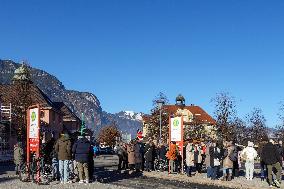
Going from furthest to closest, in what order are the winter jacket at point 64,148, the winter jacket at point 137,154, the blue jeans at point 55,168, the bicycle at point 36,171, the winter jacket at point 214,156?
1. the winter jacket at point 137,154
2. the winter jacket at point 214,156
3. the blue jeans at point 55,168
4. the bicycle at point 36,171
5. the winter jacket at point 64,148

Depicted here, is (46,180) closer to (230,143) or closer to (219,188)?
(219,188)

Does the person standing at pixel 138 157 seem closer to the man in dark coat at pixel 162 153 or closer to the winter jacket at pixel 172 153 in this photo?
the man in dark coat at pixel 162 153

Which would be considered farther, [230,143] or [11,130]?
[11,130]

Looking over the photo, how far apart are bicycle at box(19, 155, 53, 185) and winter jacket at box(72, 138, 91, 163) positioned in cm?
145

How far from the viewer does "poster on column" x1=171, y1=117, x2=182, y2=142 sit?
26.3m

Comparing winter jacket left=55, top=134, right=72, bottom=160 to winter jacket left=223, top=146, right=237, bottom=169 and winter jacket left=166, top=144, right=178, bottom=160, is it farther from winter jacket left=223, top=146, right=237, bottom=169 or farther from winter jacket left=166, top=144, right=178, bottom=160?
winter jacket left=166, top=144, right=178, bottom=160

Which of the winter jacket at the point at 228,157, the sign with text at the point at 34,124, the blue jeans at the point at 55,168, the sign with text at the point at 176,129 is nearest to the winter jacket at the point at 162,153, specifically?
the sign with text at the point at 176,129

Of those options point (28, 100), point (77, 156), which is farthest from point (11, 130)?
point (77, 156)

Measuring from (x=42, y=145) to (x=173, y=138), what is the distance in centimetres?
654

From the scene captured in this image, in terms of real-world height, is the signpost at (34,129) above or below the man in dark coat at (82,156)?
above

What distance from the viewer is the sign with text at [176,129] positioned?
2627 cm

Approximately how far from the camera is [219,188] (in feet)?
65.9

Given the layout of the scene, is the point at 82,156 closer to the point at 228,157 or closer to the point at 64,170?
the point at 64,170

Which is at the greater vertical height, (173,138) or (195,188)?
(173,138)
